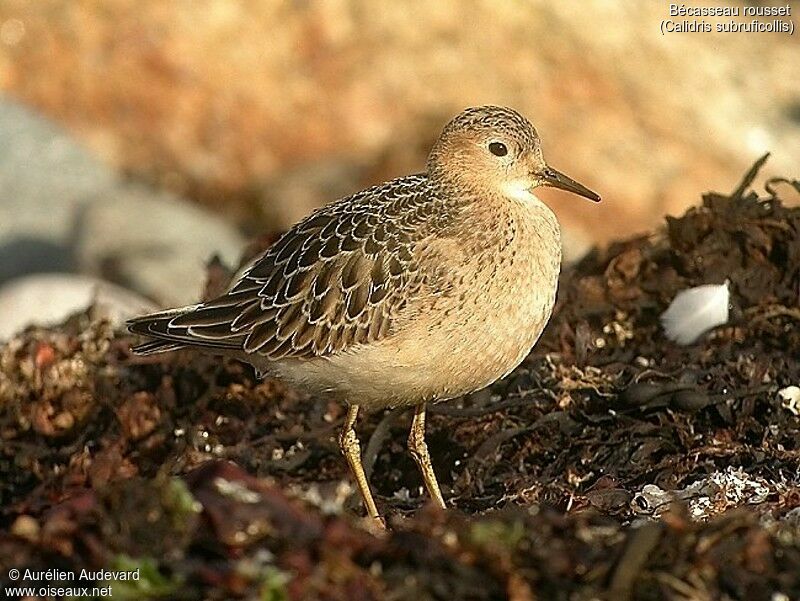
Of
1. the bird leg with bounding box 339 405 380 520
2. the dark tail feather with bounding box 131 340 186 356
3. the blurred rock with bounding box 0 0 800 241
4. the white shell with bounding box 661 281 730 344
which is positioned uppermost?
the blurred rock with bounding box 0 0 800 241

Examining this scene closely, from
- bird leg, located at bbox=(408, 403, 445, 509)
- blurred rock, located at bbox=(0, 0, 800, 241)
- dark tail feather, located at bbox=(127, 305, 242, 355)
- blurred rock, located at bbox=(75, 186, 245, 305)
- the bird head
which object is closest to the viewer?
bird leg, located at bbox=(408, 403, 445, 509)

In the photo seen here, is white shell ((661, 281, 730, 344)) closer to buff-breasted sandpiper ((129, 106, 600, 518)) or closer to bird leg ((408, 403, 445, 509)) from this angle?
buff-breasted sandpiper ((129, 106, 600, 518))

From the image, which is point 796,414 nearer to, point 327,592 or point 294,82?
point 327,592

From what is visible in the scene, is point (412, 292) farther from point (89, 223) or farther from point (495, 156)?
point (89, 223)

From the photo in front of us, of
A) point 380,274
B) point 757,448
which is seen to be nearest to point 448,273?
point 380,274

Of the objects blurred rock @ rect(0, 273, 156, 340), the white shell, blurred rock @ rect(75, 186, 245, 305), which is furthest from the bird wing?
blurred rock @ rect(75, 186, 245, 305)

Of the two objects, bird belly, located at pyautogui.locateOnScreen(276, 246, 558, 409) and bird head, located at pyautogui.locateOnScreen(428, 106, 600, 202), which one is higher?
bird head, located at pyautogui.locateOnScreen(428, 106, 600, 202)
